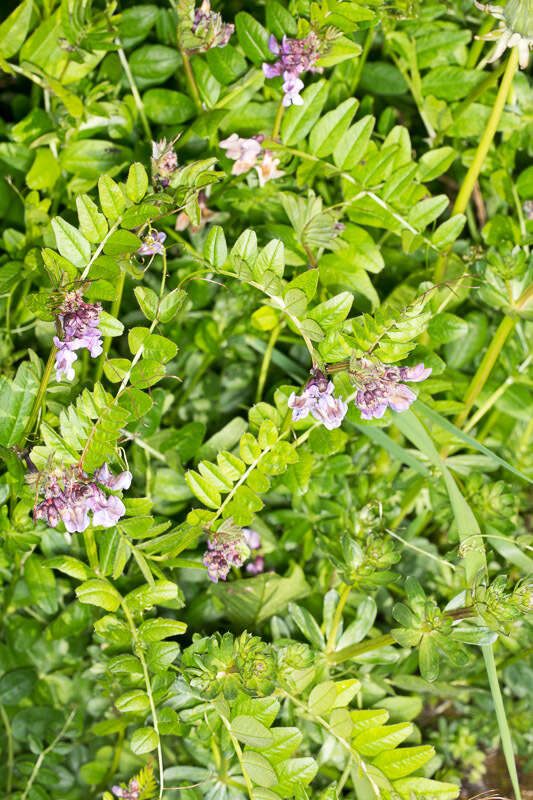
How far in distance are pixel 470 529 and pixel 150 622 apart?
0.57 meters

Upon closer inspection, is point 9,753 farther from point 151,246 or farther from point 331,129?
point 331,129

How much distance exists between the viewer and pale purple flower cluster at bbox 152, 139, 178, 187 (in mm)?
1157

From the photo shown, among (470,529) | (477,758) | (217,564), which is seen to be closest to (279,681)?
(217,564)

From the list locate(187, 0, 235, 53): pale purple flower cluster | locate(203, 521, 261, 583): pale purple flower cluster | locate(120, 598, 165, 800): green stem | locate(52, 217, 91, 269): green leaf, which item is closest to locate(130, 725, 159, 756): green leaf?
locate(120, 598, 165, 800): green stem

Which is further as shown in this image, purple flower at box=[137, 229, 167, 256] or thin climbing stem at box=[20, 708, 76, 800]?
thin climbing stem at box=[20, 708, 76, 800]

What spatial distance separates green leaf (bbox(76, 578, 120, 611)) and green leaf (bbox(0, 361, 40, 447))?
25cm

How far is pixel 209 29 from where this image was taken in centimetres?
126

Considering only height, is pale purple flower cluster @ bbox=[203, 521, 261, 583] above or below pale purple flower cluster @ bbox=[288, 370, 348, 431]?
below

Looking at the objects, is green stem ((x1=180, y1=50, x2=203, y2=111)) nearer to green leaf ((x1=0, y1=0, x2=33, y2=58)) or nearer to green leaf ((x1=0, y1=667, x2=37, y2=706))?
green leaf ((x1=0, y1=0, x2=33, y2=58))

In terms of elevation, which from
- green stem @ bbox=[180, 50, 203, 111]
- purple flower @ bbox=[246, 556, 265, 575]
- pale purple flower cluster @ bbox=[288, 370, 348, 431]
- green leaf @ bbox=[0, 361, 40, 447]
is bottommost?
purple flower @ bbox=[246, 556, 265, 575]

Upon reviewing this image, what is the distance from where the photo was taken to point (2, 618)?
4.82 feet

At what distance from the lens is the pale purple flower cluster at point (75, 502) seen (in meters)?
1.05

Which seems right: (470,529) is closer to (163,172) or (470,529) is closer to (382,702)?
(382,702)

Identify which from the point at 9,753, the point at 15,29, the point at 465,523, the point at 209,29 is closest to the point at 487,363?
the point at 465,523
